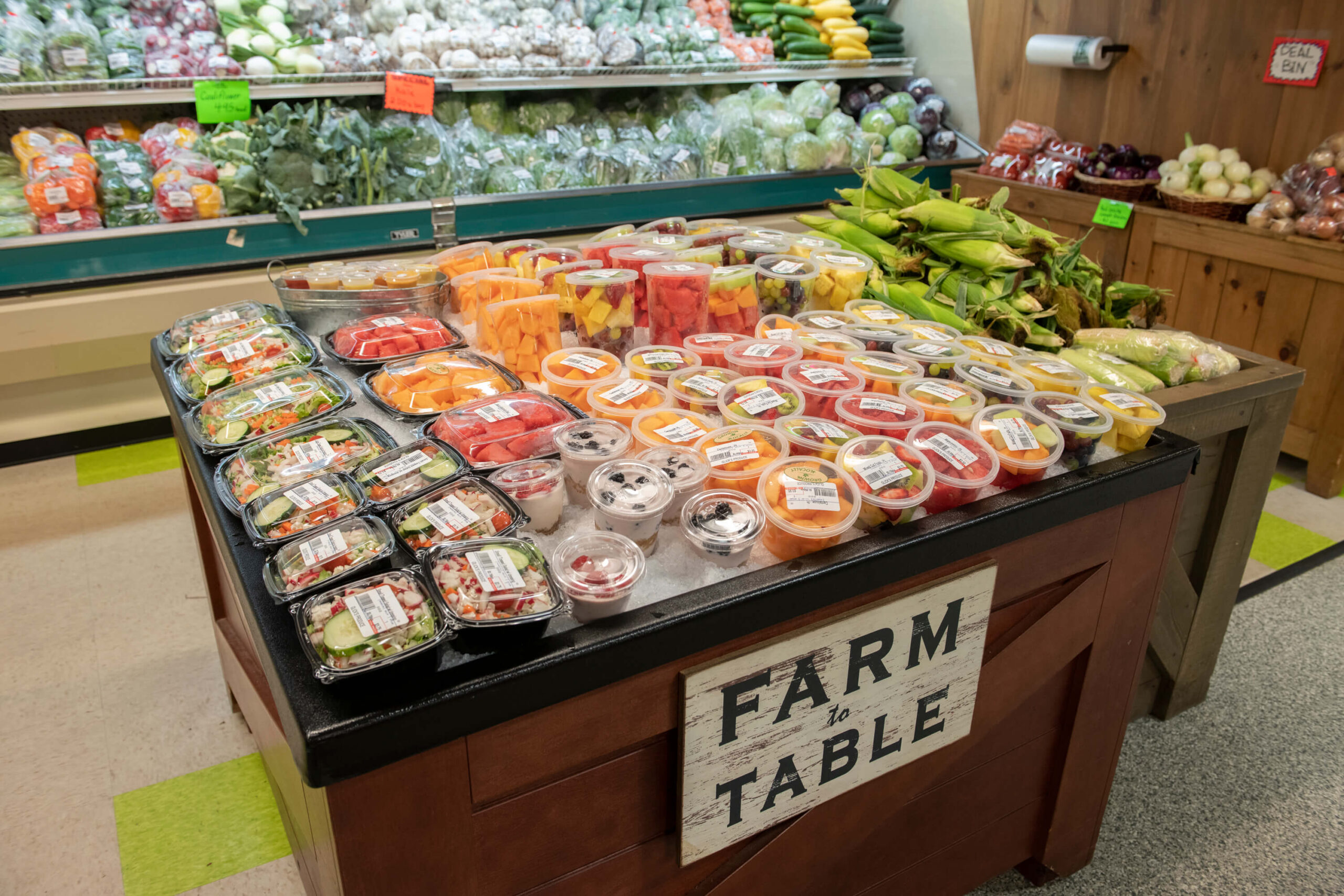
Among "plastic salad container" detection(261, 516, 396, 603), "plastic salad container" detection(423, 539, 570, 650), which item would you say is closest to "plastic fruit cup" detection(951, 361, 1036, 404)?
"plastic salad container" detection(423, 539, 570, 650)

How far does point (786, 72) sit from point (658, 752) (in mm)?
4033

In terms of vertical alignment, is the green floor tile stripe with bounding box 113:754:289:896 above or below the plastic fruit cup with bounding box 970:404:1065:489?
below

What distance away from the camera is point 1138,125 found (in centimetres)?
400

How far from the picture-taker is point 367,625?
923 millimetres

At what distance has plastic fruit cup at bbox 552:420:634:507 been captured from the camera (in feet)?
4.06

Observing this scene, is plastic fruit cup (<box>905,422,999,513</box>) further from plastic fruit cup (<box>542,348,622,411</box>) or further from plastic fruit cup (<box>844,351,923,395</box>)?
plastic fruit cup (<box>542,348,622,411</box>)

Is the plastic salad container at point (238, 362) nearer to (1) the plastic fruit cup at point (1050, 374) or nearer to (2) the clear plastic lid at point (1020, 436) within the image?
(2) the clear plastic lid at point (1020, 436)

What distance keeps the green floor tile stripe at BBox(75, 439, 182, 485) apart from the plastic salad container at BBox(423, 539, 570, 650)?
2.76 meters

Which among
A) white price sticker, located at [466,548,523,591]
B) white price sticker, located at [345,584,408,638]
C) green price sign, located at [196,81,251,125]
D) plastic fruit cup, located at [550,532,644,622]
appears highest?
green price sign, located at [196,81,251,125]

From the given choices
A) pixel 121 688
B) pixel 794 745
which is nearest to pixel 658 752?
pixel 794 745

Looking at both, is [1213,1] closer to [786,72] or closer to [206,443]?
[786,72]

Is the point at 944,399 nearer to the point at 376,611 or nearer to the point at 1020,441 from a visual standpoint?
the point at 1020,441

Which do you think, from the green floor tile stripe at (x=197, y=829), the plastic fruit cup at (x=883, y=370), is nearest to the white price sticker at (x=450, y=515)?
the plastic fruit cup at (x=883, y=370)

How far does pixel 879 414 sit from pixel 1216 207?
9.27 feet
